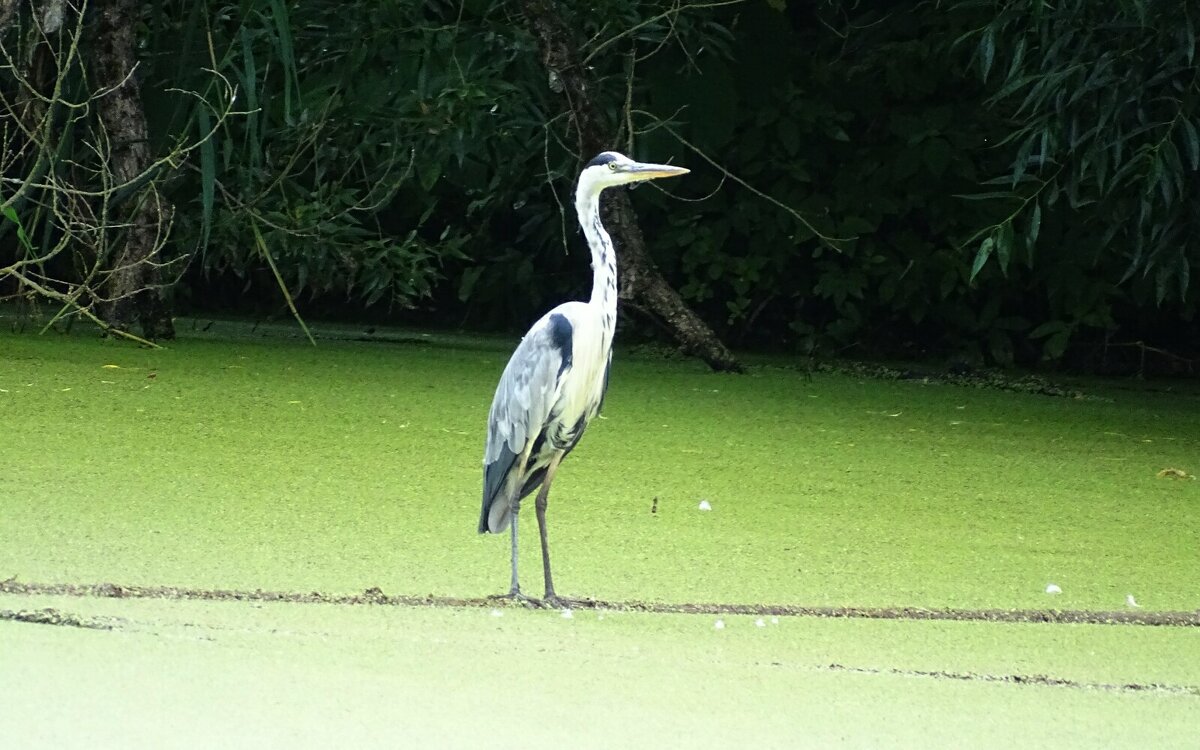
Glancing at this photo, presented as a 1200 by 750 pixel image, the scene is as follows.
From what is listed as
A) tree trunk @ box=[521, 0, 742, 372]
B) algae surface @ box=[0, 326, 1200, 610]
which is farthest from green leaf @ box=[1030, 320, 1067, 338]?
tree trunk @ box=[521, 0, 742, 372]

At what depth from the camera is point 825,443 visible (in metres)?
4.20

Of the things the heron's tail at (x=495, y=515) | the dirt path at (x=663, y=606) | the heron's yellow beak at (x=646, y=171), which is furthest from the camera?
the heron's yellow beak at (x=646, y=171)

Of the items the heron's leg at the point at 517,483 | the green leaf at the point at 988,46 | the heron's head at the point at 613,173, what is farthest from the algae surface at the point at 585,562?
the green leaf at the point at 988,46

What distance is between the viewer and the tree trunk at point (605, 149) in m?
5.41

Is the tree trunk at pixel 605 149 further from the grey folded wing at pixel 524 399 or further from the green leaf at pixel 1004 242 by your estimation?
the grey folded wing at pixel 524 399

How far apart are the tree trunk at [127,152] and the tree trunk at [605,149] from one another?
127cm

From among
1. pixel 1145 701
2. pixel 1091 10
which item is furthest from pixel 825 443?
pixel 1145 701

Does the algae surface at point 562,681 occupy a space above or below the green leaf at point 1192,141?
below

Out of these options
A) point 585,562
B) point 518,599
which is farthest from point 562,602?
point 585,562

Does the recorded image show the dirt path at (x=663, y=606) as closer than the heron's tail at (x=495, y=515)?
Yes

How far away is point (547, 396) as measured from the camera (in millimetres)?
2793

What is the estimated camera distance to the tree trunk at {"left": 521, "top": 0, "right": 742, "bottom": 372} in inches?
213

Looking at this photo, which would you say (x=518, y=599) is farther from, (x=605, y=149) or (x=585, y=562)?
(x=605, y=149)

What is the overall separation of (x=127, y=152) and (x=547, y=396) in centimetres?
301
